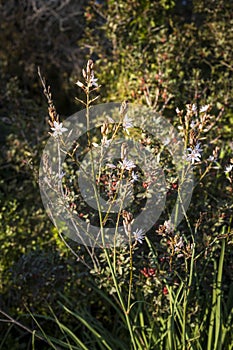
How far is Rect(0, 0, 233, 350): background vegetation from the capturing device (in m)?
2.57

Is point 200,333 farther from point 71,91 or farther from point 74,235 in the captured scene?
point 71,91

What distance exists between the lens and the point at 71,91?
6066mm

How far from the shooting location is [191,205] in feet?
9.84

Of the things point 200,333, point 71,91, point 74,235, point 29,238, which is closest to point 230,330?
point 200,333

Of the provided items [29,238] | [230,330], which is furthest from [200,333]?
[29,238]

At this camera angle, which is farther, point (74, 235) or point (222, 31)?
point (222, 31)

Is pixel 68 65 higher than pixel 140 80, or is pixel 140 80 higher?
pixel 140 80

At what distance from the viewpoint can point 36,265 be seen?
293 centimetres

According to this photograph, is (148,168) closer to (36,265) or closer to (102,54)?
(36,265)

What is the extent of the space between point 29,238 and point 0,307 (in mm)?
595

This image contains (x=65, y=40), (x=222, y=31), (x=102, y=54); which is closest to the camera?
(x=222, y=31)

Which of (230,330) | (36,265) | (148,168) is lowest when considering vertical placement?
(230,330)

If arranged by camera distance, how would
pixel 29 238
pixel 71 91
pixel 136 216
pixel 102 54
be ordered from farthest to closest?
1. pixel 71 91
2. pixel 102 54
3. pixel 29 238
4. pixel 136 216

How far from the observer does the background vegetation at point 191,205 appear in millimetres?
2568
